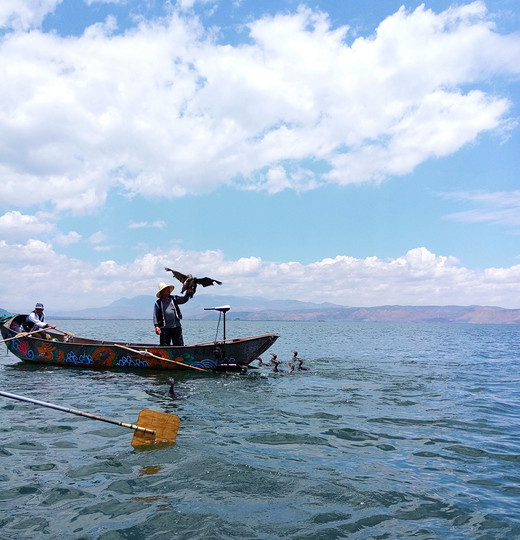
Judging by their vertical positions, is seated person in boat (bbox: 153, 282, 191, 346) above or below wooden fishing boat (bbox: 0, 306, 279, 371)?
above

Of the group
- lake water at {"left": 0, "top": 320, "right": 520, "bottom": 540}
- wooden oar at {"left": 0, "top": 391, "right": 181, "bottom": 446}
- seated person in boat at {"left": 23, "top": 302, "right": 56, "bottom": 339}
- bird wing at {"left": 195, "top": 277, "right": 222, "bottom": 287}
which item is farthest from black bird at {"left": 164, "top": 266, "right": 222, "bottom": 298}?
wooden oar at {"left": 0, "top": 391, "right": 181, "bottom": 446}

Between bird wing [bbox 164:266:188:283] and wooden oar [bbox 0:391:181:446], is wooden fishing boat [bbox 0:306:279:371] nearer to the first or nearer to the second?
bird wing [bbox 164:266:188:283]

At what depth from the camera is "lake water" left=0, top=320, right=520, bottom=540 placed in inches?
201

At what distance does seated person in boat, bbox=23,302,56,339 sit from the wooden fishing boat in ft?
1.05

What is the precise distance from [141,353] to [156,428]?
930cm

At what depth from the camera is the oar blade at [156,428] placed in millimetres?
7750

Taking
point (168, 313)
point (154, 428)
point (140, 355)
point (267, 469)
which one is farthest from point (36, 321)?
point (267, 469)

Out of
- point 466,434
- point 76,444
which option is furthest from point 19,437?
point 466,434

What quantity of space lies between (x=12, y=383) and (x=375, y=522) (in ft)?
44.2

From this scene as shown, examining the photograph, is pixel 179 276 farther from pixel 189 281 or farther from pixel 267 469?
pixel 267 469

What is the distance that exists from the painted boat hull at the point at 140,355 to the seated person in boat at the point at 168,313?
A: 73 centimetres

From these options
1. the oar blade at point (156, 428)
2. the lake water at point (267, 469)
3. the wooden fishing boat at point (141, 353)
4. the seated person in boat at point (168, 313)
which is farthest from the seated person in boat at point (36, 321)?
the oar blade at point (156, 428)

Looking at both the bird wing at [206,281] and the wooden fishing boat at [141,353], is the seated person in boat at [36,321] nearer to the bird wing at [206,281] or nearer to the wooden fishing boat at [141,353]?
the wooden fishing boat at [141,353]

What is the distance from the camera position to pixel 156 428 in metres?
7.85
